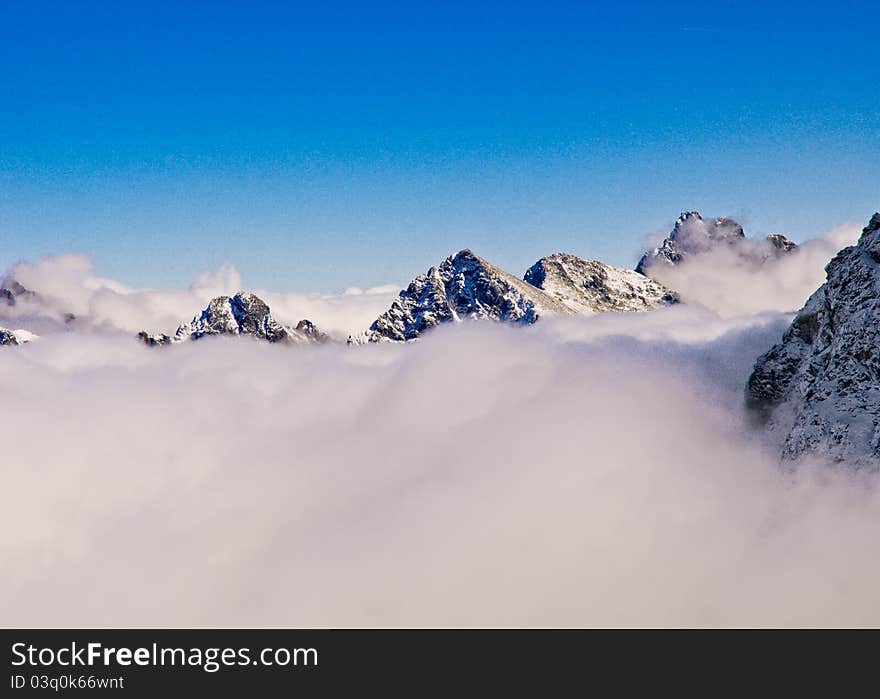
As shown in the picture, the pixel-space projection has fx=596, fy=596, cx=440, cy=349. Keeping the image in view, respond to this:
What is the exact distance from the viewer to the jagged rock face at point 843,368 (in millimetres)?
107312

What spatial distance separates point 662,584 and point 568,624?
23375 millimetres

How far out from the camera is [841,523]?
108625 millimetres

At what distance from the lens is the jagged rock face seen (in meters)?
107

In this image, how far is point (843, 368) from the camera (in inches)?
4532

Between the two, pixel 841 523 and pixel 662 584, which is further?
pixel 662 584

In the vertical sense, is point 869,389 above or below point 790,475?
above
